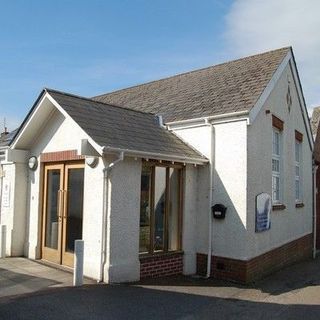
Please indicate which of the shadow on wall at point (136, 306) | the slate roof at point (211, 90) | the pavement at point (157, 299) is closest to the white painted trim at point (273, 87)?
the slate roof at point (211, 90)

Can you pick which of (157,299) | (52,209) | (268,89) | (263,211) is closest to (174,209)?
(263,211)

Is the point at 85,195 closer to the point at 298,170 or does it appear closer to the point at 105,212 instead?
the point at 105,212

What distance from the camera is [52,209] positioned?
401 inches

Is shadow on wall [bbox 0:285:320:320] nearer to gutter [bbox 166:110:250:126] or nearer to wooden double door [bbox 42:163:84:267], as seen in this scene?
wooden double door [bbox 42:163:84:267]

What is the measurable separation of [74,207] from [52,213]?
42.8 inches

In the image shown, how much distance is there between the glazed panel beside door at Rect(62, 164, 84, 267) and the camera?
9211 millimetres

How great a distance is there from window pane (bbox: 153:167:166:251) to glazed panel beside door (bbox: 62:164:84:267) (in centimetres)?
165

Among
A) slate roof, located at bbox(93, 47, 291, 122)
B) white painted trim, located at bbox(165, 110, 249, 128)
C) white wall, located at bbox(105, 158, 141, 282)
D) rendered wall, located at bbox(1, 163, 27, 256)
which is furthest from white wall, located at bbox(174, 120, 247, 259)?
rendered wall, located at bbox(1, 163, 27, 256)

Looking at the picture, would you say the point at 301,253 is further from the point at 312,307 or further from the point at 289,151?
the point at 312,307

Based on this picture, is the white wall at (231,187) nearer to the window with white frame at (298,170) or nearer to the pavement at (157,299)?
the pavement at (157,299)

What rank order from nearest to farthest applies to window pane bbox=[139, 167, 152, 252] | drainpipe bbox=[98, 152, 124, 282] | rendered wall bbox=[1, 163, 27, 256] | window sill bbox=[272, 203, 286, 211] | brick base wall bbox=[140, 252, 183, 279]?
drainpipe bbox=[98, 152, 124, 282] < brick base wall bbox=[140, 252, 183, 279] < window pane bbox=[139, 167, 152, 252] < rendered wall bbox=[1, 163, 27, 256] < window sill bbox=[272, 203, 286, 211]

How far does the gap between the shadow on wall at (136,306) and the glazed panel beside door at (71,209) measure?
177 centimetres

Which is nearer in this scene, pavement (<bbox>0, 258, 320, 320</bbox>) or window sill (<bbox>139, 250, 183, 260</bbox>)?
pavement (<bbox>0, 258, 320, 320</bbox>)

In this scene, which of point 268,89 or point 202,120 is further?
point 268,89
